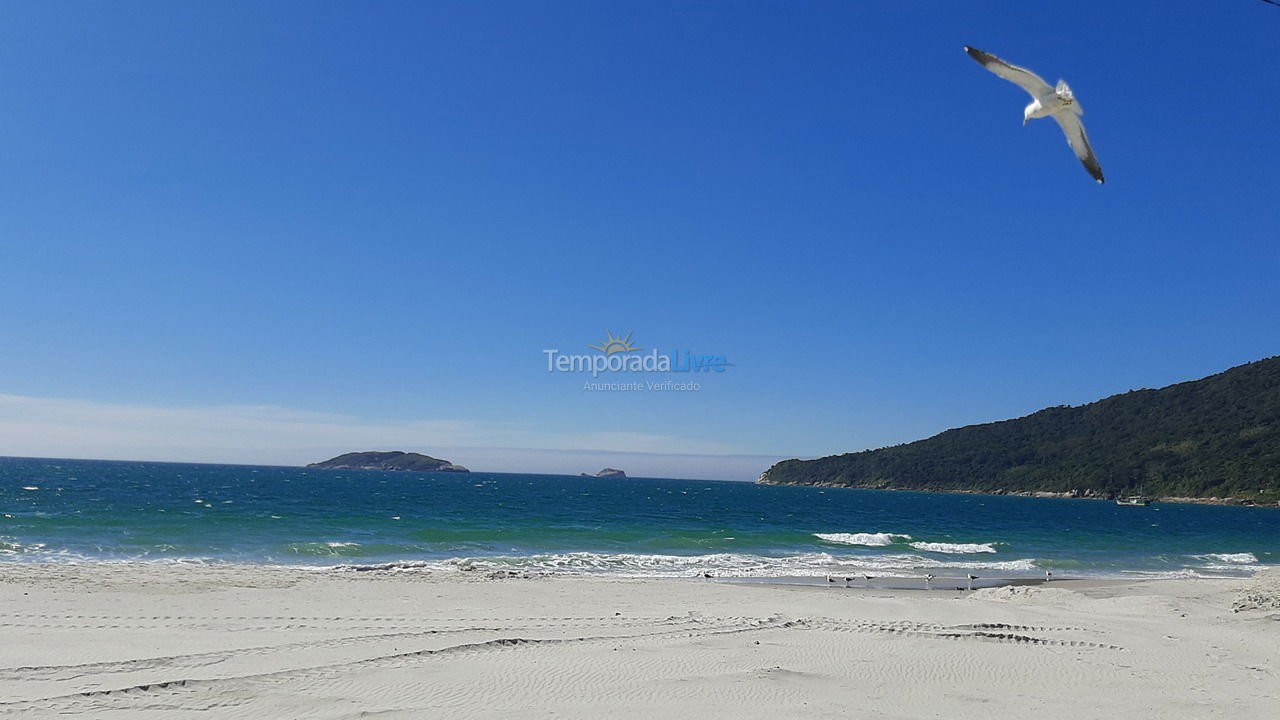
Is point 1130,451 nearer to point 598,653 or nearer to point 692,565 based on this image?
point 692,565

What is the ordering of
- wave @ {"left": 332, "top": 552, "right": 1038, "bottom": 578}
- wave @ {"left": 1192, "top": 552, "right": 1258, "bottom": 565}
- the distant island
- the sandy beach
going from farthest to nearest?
the distant island
wave @ {"left": 1192, "top": 552, "right": 1258, "bottom": 565}
wave @ {"left": 332, "top": 552, "right": 1038, "bottom": 578}
the sandy beach

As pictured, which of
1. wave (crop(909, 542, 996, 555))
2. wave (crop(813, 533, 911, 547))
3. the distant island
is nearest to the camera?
wave (crop(909, 542, 996, 555))

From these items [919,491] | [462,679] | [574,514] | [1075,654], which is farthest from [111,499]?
[919,491]

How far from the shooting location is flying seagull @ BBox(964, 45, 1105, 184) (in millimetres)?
5812

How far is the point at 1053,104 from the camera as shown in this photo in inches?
231

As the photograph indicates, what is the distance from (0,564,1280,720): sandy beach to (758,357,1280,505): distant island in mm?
109685

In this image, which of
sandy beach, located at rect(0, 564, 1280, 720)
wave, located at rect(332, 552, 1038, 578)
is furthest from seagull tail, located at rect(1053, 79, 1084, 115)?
Answer: wave, located at rect(332, 552, 1038, 578)

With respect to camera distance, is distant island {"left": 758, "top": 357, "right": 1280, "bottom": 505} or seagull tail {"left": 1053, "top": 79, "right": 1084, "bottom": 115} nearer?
seagull tail {"left": 1053, "top": 79, "right": 1084, "bottom": 115}

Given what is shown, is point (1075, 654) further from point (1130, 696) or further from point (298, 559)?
point (298, 559)

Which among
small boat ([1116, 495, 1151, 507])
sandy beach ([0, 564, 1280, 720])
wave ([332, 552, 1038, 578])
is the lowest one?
wave ([332, 552, 1038, 578])

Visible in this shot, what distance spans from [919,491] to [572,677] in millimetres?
157802

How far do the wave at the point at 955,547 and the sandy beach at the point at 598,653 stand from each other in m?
15.9

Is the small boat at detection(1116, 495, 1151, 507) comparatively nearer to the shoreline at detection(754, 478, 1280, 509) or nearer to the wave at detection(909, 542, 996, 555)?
the shoreline at detection(754, 478, 1280, 509)

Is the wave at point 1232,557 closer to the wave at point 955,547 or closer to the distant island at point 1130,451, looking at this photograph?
the wave at point 955,547
